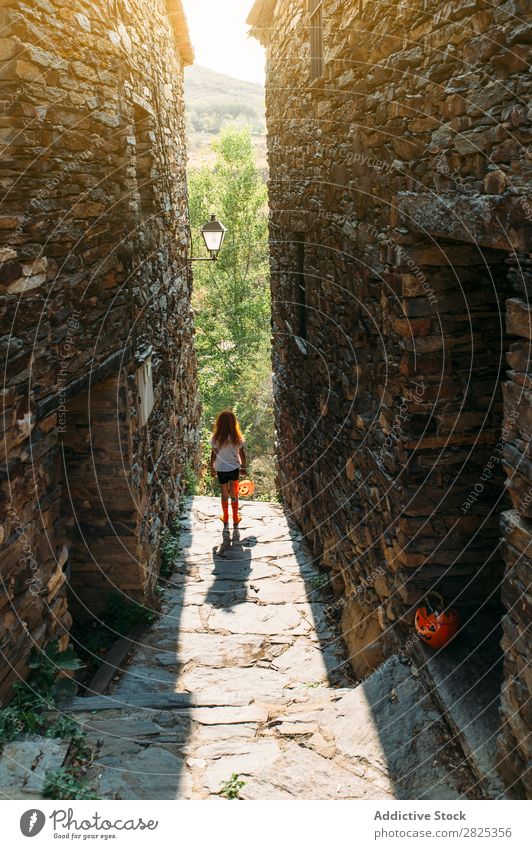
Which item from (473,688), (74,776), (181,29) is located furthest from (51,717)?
(181,29)

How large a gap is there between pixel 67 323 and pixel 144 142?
3.06m

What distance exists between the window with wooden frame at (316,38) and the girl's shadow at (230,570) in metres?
4.21

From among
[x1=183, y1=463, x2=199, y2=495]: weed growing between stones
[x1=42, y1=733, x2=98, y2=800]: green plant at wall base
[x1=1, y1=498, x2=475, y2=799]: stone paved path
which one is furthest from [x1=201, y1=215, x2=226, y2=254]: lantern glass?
[x1=42, y1=733, x2=98, y2=800]: green plant at wall base

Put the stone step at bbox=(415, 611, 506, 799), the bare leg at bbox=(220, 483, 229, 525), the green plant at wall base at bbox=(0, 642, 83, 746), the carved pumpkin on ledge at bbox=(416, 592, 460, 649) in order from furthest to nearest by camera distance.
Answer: the bare leg at bbox=(220, 483, 229, 525)
the carved pumpkin on ledge at bbox=(416, 592, 460, 649)
the green plant at wall base at bbox=(0, 642, 83, 746)
the stone step at bbox=(415, 611, 506, 799)

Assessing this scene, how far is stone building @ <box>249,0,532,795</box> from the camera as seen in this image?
8.45ft

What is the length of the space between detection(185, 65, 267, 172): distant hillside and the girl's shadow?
43.3 m

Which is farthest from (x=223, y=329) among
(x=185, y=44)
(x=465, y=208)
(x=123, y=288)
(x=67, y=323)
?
(x=465, y=208)

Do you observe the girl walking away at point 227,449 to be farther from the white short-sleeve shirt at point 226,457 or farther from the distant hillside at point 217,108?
the distant hillside at point 217,108

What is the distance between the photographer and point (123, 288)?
5496mm

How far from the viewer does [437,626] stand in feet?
12.0

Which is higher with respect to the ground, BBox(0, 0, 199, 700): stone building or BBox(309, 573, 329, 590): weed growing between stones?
BBox(0, 0, 199, 700): stone building

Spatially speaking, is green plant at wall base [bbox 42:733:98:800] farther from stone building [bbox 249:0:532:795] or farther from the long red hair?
the long red hair
